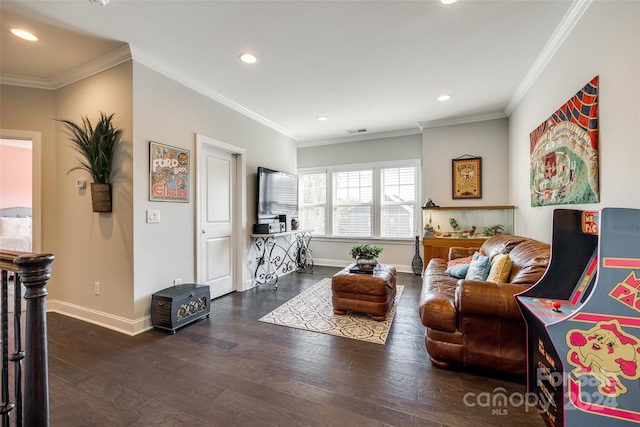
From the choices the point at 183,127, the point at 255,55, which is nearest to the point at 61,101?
the point at 183,127

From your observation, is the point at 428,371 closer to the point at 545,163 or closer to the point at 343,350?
the point at 343,350

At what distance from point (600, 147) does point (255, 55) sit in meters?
2.96

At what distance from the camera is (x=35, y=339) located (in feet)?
3.19

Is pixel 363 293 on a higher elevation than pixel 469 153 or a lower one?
lower

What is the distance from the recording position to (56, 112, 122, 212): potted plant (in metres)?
2.60

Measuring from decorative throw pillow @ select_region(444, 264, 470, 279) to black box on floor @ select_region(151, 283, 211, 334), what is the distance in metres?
2.87

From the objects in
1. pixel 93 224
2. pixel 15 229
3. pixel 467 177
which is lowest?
pixel 15 229

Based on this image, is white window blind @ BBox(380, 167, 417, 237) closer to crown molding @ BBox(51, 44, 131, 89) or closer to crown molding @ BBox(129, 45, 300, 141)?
crown molding @ BBox(129, 45, 300, 141)

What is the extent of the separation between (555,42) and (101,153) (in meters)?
4.39

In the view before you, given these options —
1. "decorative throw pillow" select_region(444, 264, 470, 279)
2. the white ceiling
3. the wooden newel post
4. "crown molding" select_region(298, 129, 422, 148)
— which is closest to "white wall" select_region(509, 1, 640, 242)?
the white ceiling

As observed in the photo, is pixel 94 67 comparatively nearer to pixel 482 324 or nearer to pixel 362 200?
pixel 482 324

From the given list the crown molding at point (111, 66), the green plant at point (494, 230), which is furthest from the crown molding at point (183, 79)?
the green plant at point (494, 230)

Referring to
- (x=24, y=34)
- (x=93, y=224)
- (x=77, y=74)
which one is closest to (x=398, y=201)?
(x=93, y=224)

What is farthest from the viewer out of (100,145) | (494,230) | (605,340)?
(494,230)
